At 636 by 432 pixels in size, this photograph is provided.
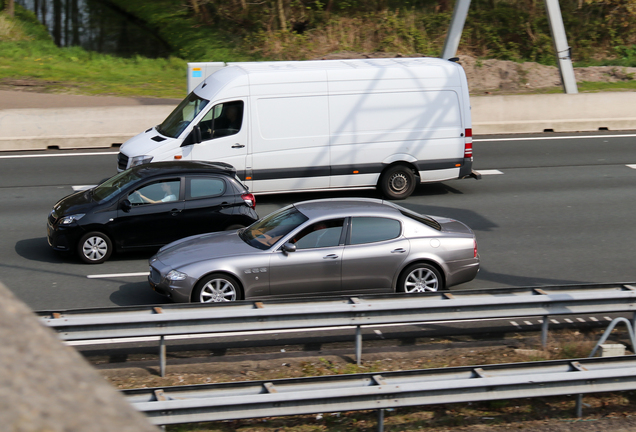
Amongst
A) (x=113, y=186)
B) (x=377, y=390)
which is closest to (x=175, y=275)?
(x=113, y=186)

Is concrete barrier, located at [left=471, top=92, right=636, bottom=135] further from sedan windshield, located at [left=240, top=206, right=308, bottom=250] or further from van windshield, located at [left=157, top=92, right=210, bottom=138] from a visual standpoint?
sedan windshield, located at [left=240, top=206, right=308, bottom=250]

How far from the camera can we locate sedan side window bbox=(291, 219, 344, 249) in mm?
9000

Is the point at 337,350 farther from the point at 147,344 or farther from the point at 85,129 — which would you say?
the point at 85,129

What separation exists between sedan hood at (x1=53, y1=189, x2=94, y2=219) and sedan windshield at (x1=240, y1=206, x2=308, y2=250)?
2724 mm

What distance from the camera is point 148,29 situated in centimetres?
3834

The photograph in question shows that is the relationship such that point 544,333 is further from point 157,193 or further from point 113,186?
point 113,186

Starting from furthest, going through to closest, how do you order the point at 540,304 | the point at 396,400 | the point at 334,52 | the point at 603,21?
the point at 603,21 < the point at 334,52 < the point at 540,304 < the point at 396,400

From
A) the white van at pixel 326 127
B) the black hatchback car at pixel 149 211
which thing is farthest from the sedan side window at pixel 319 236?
the white van at pixel 326 127

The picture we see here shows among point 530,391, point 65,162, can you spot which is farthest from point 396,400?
point 65,162

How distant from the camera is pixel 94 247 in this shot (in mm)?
10805

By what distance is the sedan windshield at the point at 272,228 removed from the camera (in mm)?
9148

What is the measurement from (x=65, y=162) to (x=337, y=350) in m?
11.1

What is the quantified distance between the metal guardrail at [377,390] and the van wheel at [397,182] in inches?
308

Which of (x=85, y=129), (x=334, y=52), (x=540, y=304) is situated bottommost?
(x=540, y=304)
